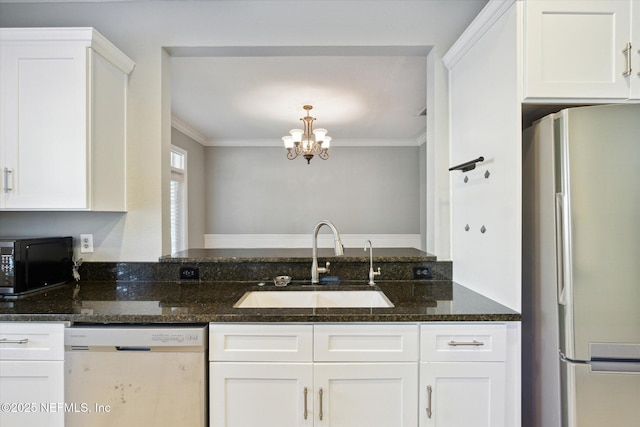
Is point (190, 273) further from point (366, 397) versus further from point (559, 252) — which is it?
point (559, 252)

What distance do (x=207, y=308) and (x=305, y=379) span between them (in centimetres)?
50

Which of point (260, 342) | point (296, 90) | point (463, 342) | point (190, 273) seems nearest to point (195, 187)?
point (296, 90)

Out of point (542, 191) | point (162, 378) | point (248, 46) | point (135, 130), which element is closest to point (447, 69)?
point (542, 191)

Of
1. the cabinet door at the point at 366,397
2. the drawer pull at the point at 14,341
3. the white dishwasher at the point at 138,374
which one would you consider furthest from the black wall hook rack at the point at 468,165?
the drawer pull at the point at 14,341

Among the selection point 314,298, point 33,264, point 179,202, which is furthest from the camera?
point 179,202

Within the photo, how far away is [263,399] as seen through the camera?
1275 millimetres

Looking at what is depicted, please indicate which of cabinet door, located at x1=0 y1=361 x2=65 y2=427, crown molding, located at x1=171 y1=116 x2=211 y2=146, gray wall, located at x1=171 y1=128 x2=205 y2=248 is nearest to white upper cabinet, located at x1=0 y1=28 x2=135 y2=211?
cabinet door, located at x1=0 y1=361 x2=65 y2=427

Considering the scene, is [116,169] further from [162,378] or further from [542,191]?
[542,191]

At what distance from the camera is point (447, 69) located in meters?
1.90

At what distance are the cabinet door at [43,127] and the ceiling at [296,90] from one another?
0.64 metres

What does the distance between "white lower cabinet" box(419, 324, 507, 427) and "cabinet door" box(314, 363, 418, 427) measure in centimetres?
6

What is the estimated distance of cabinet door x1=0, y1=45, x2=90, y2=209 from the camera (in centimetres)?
159

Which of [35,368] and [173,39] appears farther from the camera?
[173,39]

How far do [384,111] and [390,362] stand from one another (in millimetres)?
3327
